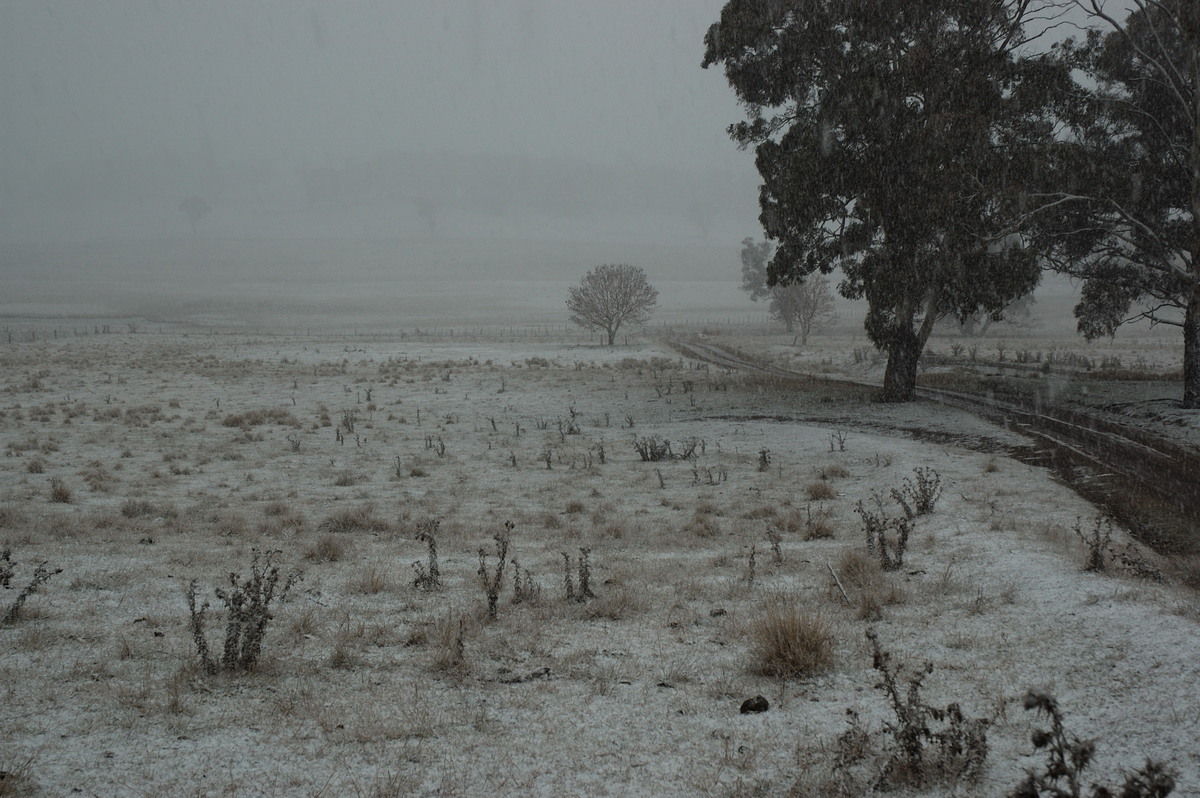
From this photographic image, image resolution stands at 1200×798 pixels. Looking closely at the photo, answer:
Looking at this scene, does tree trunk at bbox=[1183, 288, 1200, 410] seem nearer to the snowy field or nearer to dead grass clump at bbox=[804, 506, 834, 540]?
the snowy field

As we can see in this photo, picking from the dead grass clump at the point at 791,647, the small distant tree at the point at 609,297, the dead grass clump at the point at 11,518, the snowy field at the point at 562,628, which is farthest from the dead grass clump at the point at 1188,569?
the small distant tree at the point at 609,297

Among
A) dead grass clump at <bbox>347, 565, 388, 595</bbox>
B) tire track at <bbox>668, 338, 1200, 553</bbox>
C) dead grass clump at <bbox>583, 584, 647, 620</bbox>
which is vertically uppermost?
tire track at <bbox>668, 338, 1200, 553</bbox>

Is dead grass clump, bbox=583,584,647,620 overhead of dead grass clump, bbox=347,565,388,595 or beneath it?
overhead

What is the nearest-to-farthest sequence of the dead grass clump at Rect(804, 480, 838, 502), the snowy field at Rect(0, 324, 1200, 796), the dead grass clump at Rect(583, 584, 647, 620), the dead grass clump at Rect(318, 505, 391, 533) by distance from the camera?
the snowy field at Rect(0, 324, 1200, 796) < the dead grass clump at Rect(583, 584, 647, 620) < the dead grass clump at Rect(318, 505, 391, 533) < the dead grass clump at Rect(804, 480, 838, 502)

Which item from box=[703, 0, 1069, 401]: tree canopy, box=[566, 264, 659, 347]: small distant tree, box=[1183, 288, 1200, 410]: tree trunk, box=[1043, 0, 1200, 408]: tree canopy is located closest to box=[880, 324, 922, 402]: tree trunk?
box=[703, 0, 1069, 401]: tree canopy

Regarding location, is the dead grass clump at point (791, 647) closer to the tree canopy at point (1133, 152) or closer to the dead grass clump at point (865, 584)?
the dead grass clump at point (865, 584)

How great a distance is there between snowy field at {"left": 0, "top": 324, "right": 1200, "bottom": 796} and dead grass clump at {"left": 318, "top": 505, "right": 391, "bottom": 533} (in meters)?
0.05

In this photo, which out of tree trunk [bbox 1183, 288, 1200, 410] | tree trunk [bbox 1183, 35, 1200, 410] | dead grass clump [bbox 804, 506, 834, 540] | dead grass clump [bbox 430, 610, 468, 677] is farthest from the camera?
tree trunk [bbox 1183, 35, 1200, 410]

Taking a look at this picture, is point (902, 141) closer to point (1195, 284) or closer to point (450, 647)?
point (1195, 284)

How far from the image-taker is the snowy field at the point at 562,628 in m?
4.44

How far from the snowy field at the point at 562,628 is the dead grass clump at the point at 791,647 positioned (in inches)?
5.2

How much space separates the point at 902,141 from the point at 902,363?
6.64 m

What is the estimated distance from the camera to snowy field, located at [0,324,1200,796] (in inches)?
175

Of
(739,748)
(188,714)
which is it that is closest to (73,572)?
(188,714)
